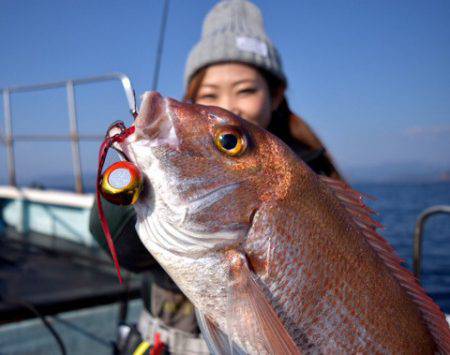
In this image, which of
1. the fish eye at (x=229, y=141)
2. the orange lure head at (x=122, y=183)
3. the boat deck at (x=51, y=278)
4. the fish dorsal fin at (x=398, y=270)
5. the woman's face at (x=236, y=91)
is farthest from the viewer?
the boat deck at (x=51, y=278)

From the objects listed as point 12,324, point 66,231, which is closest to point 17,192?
point 66,231

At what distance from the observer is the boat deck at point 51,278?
11.8ft

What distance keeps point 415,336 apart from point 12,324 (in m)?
3.19

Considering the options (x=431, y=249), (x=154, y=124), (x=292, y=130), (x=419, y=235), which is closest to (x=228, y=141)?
(x=154, y=124)

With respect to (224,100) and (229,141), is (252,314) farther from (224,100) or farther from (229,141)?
(224,100)

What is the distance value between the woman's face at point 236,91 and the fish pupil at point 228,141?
3.42 feet

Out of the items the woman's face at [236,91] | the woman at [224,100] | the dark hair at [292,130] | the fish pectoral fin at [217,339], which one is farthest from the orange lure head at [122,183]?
the dark hair at [292,130]

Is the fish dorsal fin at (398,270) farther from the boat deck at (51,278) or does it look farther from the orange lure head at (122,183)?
the boat deck at (51,278)

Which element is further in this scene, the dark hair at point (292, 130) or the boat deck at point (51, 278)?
the boat deck at point (51, 278)

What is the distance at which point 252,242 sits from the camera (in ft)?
3.74

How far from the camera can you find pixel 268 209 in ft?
3.83

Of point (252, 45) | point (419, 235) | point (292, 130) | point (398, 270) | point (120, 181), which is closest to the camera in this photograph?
point (120, 181)

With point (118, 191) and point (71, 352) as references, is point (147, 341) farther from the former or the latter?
point (71, 352)

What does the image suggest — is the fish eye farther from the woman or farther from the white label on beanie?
the white label on beanie
